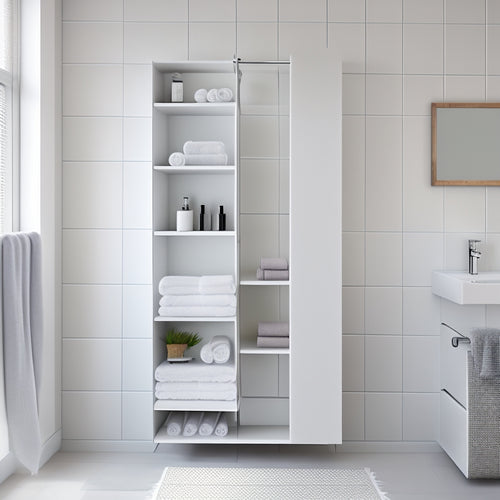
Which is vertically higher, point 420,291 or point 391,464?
point 420,291

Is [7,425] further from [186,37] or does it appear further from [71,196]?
[186,37]

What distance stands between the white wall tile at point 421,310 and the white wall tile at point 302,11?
155 centimetres

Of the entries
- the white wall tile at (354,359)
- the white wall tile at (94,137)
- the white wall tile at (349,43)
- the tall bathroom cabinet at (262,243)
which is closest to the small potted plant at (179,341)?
the tall bathroom cabinet at (262,243)

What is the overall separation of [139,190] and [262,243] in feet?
2.40

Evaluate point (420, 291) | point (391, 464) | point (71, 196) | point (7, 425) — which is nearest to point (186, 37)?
point (71, 196)

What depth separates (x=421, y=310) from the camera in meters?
3.66

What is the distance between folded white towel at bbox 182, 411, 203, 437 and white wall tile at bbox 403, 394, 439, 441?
1131 mm

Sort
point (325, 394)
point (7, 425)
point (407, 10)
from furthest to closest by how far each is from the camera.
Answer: point (407, 10), point (325, 394), point (7, 425)

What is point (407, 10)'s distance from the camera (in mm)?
3621

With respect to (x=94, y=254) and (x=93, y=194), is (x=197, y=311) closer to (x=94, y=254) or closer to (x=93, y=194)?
(x=94, y=254)

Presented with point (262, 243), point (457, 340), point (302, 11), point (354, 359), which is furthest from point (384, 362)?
point (302, 11)

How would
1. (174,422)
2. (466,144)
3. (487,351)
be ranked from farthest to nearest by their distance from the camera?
(466,144), (174,422), (487,351)

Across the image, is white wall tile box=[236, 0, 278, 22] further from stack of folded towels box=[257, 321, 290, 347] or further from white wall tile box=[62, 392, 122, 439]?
white wall tile box=[62, 392, 122, 439]

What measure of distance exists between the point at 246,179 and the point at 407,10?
126 centimetres
